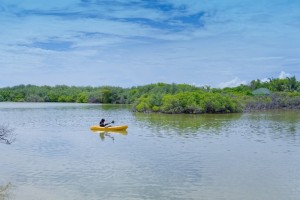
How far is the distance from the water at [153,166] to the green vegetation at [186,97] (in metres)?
19.9

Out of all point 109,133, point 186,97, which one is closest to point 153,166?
point 109,133

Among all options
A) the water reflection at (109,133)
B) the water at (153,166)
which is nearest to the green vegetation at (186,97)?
the water reflection at (109,133)

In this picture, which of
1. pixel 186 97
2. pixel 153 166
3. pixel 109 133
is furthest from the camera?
pixel 186 97

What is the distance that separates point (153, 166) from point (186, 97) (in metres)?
30.5

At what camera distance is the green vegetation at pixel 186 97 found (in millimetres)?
46156

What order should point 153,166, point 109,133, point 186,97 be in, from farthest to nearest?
1. point 186,97
2. point 109,133
3. point 153,166

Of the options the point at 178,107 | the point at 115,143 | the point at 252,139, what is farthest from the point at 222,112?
the point at 115,143

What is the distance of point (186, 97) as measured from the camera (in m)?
46.2

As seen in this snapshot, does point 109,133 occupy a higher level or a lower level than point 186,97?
lower

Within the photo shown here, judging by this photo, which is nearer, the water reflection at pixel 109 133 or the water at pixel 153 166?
the water at pixel 153 166

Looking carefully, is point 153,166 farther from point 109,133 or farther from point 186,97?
point 186,97

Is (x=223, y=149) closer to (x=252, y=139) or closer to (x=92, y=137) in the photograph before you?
(x=252, y=139)

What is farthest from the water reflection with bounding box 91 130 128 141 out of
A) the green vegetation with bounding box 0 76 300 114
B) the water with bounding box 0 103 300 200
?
the green vegetation with bounding box 0 76 300 114

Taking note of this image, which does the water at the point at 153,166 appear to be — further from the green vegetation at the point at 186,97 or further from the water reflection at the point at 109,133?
the green vegetation at the point at 186,97
